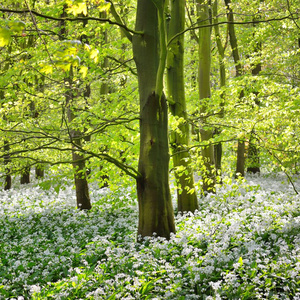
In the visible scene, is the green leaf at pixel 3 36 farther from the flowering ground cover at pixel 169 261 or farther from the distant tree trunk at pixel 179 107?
the distant tree trunk at pixel 179 107

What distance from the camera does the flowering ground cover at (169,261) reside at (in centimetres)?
451

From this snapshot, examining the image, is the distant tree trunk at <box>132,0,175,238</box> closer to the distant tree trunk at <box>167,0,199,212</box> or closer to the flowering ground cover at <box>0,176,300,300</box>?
the flowering ground cover at <box>0,176,300,300</box>

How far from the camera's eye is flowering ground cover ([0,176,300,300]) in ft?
14.8

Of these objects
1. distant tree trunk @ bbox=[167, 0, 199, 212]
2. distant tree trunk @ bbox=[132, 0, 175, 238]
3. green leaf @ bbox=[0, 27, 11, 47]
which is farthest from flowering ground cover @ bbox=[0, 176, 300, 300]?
green leaf @ bbox=[0, 27, 11, 47]

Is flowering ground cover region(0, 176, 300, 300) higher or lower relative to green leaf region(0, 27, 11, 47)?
lower

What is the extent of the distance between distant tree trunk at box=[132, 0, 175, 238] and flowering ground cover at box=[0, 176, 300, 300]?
45 cm

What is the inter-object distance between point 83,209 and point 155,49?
23.5ft

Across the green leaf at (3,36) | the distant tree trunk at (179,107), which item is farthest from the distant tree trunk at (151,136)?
the green leaf at (3,36)

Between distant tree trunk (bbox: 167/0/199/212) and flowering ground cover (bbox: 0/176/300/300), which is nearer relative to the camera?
flowering ground cover (bbox: 0/176/300/300)

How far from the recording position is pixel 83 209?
39.6ft

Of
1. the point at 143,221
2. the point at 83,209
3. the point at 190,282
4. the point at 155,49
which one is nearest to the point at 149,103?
the point at 155,49

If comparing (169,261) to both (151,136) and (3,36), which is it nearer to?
(151,136)

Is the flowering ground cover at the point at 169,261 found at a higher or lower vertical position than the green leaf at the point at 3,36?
lower

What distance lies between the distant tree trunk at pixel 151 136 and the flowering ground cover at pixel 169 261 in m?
0.45
